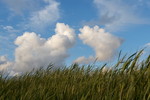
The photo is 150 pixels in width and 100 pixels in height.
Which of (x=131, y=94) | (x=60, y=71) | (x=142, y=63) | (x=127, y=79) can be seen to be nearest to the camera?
(x=131, y=94)

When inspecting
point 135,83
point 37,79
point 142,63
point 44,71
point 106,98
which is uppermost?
point 44,71

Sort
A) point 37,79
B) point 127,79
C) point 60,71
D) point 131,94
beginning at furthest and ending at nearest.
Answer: point 60,71
point 37,79
point 127,79
point 131,94

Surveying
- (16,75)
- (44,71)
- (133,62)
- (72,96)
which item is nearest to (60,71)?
(44,71)

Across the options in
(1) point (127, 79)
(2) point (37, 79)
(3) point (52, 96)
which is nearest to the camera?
(3) point (52, 96)

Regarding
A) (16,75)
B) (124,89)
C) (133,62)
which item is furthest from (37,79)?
(124,89)

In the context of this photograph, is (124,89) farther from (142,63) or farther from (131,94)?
(142,63)

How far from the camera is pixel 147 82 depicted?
15.5 feet

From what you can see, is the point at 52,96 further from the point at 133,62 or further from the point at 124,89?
the point at 133,62

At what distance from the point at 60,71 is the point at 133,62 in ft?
8.46

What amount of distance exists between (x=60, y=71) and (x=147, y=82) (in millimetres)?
3412

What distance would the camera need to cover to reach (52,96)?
4512mm

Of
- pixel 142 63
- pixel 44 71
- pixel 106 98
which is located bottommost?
pixel 106 98

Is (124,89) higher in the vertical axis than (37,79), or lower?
lower

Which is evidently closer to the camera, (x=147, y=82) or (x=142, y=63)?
(x=147, y=82)
